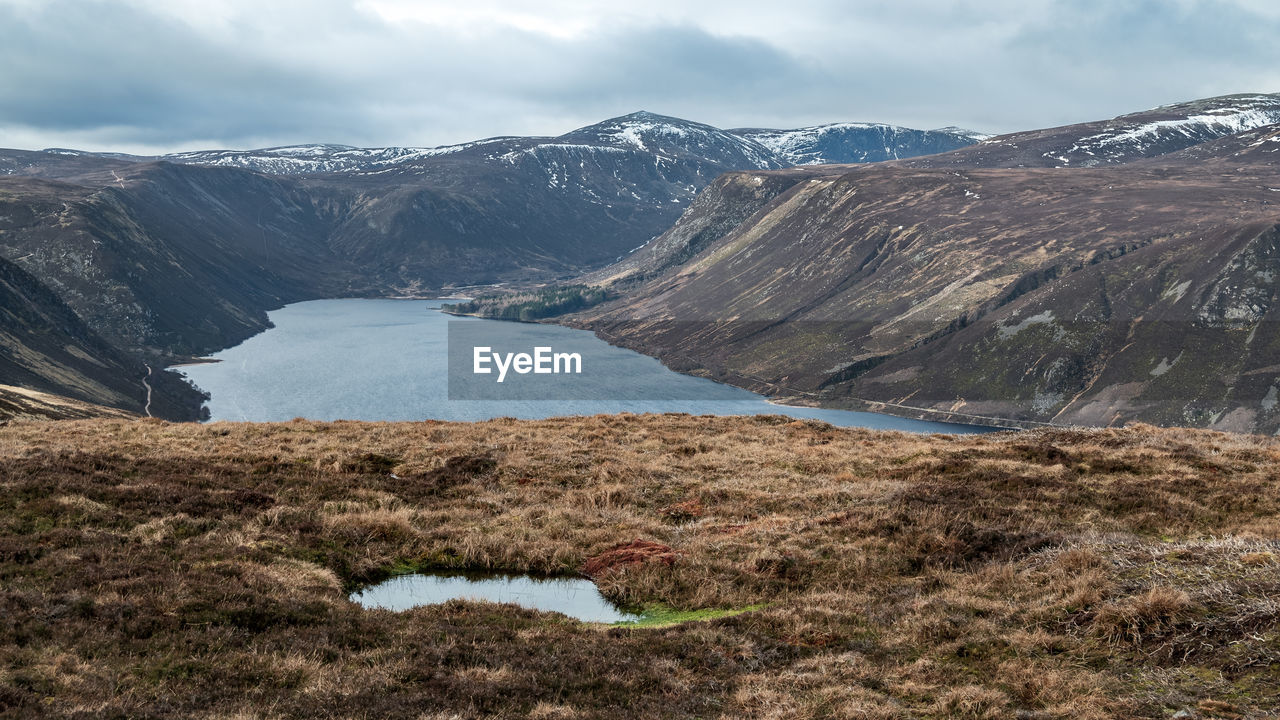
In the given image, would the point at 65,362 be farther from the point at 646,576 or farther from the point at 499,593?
the point at 646,576

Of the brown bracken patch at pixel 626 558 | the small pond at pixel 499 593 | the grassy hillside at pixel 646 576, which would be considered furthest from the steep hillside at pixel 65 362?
the brown bracken patch at pixel 626 558

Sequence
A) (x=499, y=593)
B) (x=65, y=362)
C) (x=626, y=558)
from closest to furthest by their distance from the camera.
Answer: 1. (x=499, y=593)
2. (x=626, y=558)
3. (x=65, y=362)

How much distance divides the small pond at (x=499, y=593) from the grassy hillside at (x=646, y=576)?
558 millimetres

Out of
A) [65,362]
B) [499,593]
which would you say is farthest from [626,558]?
[65,362]

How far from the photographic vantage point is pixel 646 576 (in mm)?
21031

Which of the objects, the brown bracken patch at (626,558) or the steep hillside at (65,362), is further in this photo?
the steep hillside at (65,362)

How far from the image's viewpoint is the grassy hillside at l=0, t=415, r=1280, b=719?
13938 mm

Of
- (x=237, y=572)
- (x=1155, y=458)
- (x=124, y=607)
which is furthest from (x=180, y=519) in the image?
(x=1155, y=458)

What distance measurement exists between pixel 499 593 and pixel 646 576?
3.76 metres

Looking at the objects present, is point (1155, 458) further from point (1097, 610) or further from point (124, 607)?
point (124, 607)

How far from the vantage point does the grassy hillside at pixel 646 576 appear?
13.9m

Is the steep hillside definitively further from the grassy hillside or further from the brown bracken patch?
the brown bracken patch

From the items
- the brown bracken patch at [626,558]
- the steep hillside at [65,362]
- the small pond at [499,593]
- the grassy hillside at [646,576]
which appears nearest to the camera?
the grassy hillside at [646,576]

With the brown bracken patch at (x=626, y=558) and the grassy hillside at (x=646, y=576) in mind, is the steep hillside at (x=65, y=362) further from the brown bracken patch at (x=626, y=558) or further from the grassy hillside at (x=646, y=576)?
the brown bracken patch at (x=626, y=558)
